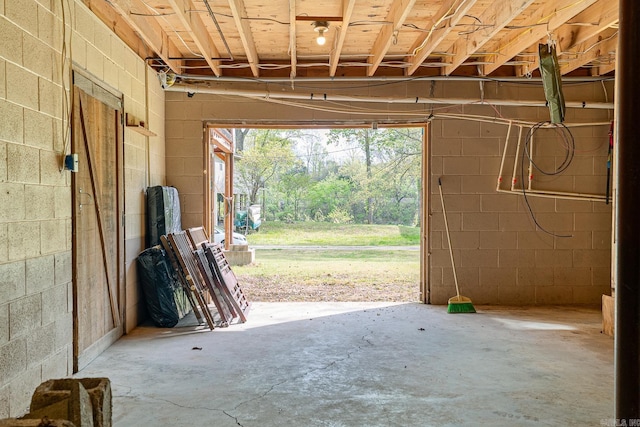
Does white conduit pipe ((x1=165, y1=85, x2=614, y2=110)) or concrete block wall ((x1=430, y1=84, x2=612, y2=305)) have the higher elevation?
white conduit pipe ((x1=165, y1=85, x2=614, y2=110))

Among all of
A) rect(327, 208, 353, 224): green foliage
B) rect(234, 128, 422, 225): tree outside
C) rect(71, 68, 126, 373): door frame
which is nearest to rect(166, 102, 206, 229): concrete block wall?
rect(71, 68, 126, 373): door frame

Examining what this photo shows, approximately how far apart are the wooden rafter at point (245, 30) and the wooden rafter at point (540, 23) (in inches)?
96.2

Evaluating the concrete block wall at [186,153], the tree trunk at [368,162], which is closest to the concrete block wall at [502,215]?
the concrete block wall at [186,153]

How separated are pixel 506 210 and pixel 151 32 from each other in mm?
4282

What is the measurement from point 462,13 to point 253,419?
320 centimetres

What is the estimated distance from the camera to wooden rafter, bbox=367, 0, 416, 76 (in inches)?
147

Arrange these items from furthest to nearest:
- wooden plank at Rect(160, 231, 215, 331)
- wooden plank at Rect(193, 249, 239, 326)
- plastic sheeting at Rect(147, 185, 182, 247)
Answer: plastic sheeting at Rect(147, 185, 182, 247)
wooden plank at Rect(193, 249, 239, 326)
wooden plank at Rect(160, 231, 215, 331)

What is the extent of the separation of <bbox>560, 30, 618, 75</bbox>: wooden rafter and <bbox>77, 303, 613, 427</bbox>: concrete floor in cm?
271

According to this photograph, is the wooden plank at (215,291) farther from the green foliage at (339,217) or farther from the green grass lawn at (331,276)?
the green foliage at (339,217)

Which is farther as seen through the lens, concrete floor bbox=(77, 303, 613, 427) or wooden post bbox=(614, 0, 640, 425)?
concrete floor bbox=(77, 303, 613, 427)

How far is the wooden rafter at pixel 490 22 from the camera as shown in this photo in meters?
3.65

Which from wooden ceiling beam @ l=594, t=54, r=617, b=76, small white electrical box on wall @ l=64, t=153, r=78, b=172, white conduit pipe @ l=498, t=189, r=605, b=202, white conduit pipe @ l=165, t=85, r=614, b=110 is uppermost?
wooden ceiling beam @ l=594, t=54, r=617, b=76


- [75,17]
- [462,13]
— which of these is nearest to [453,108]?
[462,13]

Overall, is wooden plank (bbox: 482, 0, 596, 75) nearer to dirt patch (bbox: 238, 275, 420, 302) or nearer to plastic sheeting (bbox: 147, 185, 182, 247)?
dirt patch (bbox: 238, 275, 420, 302)
